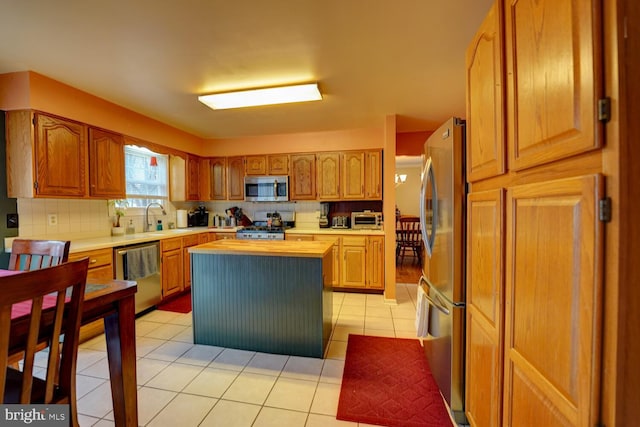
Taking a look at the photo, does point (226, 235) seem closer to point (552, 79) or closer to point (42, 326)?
point (42, 326)

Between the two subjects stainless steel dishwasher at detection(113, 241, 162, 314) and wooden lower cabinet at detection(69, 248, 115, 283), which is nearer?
wooden lower cabinet at detection(69, 248, 115, 283)

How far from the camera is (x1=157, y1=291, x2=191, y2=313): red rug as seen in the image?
3254mm

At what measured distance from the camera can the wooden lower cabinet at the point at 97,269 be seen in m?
2.45

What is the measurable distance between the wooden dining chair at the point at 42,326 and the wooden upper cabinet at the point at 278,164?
3.38m

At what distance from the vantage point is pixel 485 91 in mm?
1185

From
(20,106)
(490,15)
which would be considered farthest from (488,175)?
(20,106)

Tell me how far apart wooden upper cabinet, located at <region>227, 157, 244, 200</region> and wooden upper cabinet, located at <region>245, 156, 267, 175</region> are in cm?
11

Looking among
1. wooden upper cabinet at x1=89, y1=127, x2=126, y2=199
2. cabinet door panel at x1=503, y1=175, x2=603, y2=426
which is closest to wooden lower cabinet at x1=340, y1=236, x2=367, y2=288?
cabinet door panel at x1=503, y1=175, x2=603, y2=426

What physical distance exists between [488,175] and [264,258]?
1.69 metres

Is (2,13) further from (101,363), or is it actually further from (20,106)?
(101,363)

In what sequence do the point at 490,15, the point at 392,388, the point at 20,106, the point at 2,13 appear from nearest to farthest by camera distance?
the point at 490,15 < the point at 2,13 < the point at 392,388 < the point at 20,106

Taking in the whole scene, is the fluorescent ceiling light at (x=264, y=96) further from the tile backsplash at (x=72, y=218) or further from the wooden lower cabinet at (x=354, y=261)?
the wooden lower cabinet at (x=354, y=261)

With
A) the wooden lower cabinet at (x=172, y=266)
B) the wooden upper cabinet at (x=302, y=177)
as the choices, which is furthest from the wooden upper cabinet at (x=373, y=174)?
the wooden lower cabinet at (x=172, y=266)

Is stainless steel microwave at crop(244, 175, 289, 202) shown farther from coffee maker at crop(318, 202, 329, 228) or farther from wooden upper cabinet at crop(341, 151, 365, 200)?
wooden upper cabinet at crop(341, 151, 365, 200)
